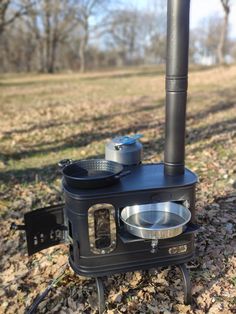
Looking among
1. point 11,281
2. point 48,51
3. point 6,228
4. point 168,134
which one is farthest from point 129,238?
point 48,51

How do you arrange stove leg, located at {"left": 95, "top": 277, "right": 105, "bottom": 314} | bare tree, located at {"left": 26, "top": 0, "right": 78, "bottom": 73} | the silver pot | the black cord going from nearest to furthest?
1. the silver pot
2. stove leg, located at {"left": 95, "top": 277, "right": 105, "bottom": 314}
3. the black cord
4. bare tree, located at {"left": 26, "top": 0, "right": 78, "bottom": 73}

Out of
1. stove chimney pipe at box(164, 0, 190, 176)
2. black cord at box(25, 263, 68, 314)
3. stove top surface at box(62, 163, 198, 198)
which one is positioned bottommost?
black cord at box(25, 263, 68, 314)

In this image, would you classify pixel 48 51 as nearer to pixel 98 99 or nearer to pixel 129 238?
pixel 98 99

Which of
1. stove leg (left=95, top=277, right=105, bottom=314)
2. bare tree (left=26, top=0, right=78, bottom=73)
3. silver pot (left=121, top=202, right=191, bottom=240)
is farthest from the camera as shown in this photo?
bare tree (left=26, top=0, right=78, bottom=73)

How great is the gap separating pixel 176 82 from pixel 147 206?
1016mm

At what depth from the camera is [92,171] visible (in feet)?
9.96

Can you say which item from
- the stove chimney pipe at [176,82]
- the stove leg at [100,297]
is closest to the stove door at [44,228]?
the stove leg at [100,297]

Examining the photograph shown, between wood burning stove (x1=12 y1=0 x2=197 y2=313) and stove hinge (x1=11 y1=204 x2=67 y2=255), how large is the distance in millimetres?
50

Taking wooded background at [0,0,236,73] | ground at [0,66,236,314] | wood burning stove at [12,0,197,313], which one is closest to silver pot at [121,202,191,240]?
wood burning stove at [12,0,197,313]

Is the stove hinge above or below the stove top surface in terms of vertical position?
below

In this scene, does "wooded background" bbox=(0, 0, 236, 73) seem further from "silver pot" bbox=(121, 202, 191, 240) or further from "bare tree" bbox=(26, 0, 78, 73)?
"silver pot" bbox=(121, 202, 191, 240)

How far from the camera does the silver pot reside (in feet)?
8.62

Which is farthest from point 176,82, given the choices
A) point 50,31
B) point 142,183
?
point 50,31

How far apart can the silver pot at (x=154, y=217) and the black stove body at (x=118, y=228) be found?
0.07 meters
